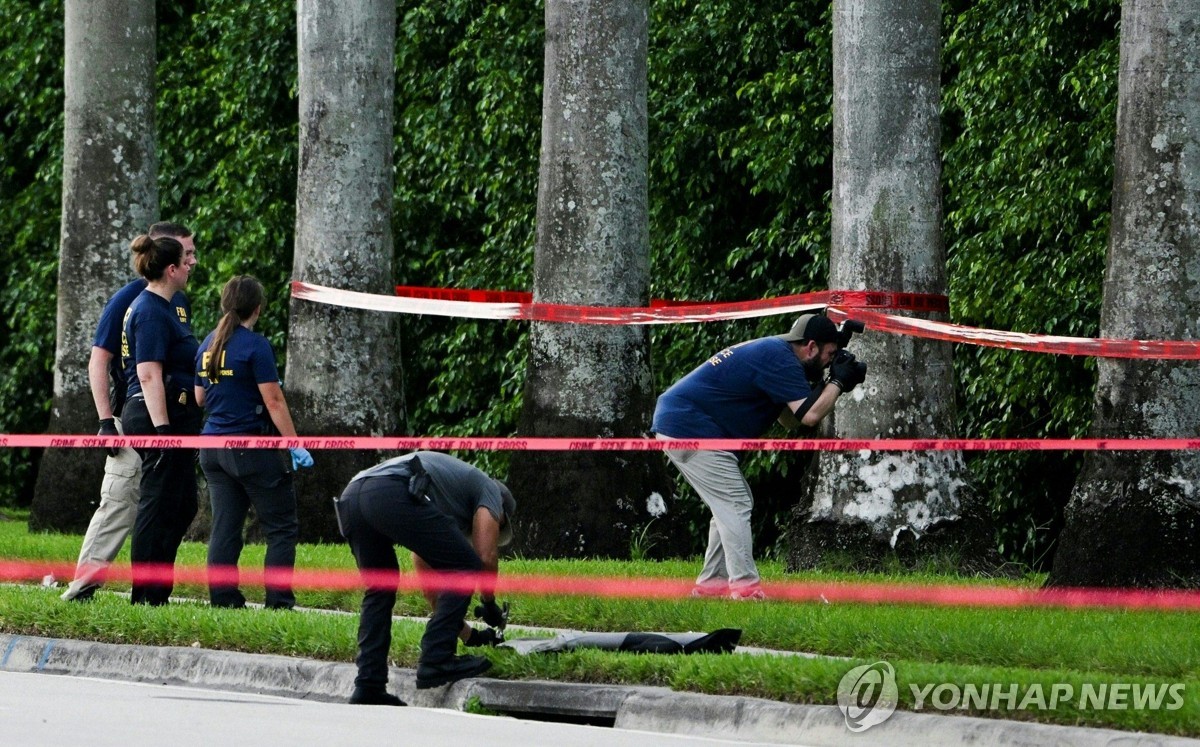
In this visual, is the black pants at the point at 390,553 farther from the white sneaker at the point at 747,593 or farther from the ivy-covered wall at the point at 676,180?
the ivy-covered wall at the point at 676,180

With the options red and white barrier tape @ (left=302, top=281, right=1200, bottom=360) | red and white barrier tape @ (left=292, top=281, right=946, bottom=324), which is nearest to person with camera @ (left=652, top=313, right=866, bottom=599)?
red and white barrier tape @ (left=302, top=281, right=1200, bottom=360)

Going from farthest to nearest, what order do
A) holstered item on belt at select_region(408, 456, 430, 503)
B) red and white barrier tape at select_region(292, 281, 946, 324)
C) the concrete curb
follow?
1. red and white barrier tape at select_region(292, 281, 946, 324)
2. holstered item on belt at select_region(408, 456, 430, 503)
3. the concrete curb

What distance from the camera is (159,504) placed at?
11.1 metres

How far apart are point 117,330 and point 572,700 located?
4.23m

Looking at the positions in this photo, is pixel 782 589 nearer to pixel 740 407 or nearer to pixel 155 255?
pixel 740 407

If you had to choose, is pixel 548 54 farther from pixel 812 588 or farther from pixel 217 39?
pixel 217 39

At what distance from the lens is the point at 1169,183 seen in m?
11.0

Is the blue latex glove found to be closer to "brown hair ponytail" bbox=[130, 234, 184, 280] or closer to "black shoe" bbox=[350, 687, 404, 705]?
"brown hair ponytail" bbox=[130, 234, 184, 280]

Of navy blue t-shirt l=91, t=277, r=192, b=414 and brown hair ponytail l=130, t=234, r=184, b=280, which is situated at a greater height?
brown hair ponytail l=130, t=234, r=184, b=280

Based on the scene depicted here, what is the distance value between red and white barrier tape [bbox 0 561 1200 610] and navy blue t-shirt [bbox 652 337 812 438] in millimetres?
925

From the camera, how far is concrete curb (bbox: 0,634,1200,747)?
722cm

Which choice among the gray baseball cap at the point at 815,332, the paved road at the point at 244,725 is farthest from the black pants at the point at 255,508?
the gray baseball cap at the point at 815,332

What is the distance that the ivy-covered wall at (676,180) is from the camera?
16016 millimetres

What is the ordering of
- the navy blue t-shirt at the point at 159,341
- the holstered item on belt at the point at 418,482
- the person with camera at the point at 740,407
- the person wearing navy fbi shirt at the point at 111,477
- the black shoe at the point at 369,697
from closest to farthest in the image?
the holstered item on belt at the point at 418,482, the black shoe at the point at 369,697, the person with camera at the point at 740,407, the navy blue t-shirt at the point at 159,341, the person wearing navy fbi shirt at the point at 111,477
